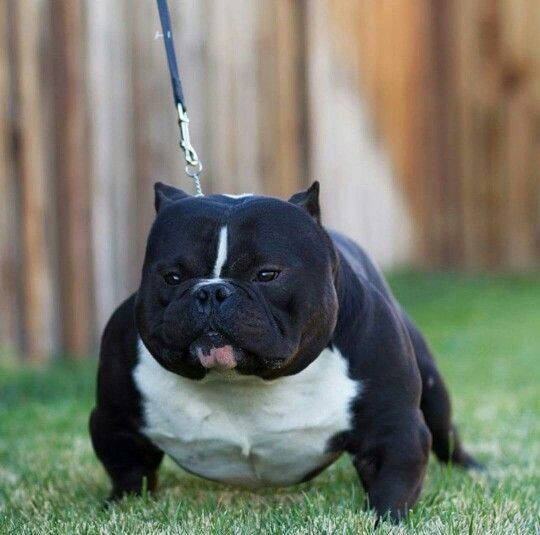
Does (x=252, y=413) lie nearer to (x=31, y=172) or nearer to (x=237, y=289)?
(x=237, y=289)

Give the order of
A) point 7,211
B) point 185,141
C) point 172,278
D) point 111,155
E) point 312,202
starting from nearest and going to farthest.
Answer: point 172,278
point 312,202
point 185,141
point 7,211
point 111,155

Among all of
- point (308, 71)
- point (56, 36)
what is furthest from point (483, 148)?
point (56, 36)

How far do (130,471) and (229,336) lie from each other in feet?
2.45

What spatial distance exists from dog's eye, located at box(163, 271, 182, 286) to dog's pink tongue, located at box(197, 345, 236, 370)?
17cm

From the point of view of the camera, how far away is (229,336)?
98.3 inches

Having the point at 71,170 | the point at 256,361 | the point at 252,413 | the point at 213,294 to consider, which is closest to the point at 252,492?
the point at 252,413

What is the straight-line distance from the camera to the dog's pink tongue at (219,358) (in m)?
2.52

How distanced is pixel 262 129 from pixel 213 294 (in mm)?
4888

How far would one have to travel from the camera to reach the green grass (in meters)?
2.68

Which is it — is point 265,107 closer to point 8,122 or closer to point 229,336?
point 8,122

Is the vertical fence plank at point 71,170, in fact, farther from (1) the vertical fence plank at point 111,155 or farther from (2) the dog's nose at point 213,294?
(2) the dog's nose at point 213,294

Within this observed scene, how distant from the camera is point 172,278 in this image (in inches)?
103

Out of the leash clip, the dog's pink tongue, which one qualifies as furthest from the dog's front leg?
the leash clip

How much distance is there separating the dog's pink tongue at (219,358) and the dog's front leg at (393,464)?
1.54 feet
